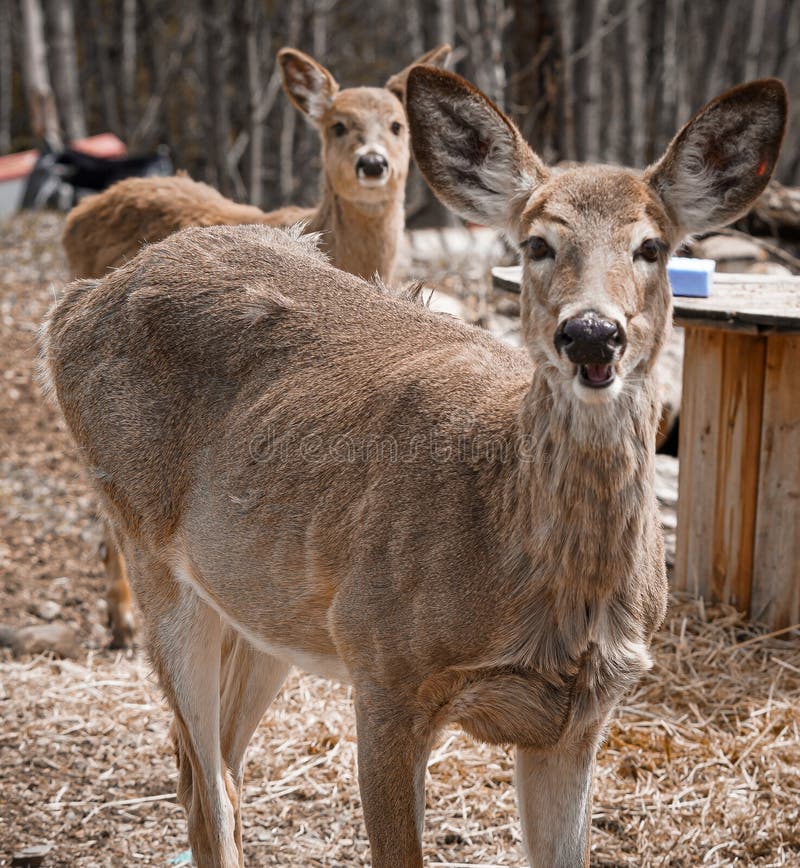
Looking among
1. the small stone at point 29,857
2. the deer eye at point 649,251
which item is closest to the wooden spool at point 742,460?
the deer eye at point 649,251

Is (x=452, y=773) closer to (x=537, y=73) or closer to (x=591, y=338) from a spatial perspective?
(x=591, y=338)

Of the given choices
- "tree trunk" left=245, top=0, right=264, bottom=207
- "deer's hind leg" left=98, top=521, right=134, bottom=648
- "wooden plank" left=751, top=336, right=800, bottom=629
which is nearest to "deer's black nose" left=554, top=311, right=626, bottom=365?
"wooden plank" left=751, top=336, right=800, bottom=629

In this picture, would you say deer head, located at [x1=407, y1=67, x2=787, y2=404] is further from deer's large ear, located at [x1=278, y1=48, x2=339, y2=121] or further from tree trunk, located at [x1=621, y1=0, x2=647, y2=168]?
tree trunk, located at [x1=621, y1=0, x2=647, y2=168]

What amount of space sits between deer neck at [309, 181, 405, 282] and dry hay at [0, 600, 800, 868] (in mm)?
2416

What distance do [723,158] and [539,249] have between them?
0.62 meters

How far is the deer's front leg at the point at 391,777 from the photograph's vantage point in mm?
3382

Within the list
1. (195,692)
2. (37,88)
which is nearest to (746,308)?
(195,692)

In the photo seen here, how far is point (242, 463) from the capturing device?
4023 millimetres

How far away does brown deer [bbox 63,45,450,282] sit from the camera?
24.0 feet

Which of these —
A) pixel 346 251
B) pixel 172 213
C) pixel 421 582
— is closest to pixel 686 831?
pixel 421 582

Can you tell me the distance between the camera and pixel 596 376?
9.77 ft

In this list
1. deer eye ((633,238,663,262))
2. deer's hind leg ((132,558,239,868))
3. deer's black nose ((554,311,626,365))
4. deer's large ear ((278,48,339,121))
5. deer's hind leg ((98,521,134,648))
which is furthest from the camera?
deer's large ear ((278,48,339,121))

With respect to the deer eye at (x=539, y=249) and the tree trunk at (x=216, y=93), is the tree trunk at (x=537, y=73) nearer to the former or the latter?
the tree trunk at (x=216, y=93)

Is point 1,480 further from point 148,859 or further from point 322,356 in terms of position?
Answer: point 322,356
